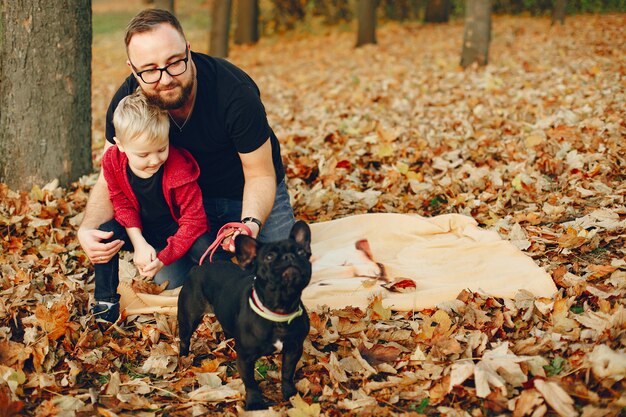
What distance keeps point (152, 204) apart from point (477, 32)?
937 centimetres

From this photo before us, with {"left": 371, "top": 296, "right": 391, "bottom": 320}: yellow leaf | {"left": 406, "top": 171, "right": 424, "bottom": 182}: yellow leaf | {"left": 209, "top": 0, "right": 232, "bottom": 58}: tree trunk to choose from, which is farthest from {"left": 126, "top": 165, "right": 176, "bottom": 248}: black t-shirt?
{"left": 209, "top": 0, "right": 232, "bottom": 58}: tree trunk

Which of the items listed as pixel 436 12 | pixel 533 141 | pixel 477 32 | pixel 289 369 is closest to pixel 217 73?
pixel 289 369

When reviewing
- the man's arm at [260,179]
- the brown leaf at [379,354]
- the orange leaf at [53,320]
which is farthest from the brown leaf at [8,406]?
the brown leaf at [379,354]

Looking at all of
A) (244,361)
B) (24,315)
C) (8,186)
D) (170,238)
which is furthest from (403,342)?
(8,186)

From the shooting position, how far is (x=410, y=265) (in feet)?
15.3

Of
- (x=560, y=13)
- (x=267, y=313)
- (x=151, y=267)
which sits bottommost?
(x=151, y=267)

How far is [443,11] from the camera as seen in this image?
20.6m

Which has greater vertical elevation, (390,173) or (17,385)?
(390,173)

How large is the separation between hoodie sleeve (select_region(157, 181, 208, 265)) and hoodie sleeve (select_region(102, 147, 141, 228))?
29cm

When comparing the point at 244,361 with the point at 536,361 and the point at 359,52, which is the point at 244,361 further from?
the point at 359,52

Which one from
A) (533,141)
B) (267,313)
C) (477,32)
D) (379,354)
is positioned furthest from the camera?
(477,32)

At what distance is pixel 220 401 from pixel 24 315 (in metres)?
1.60

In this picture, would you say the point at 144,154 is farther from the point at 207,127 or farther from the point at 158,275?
the point at 158,275

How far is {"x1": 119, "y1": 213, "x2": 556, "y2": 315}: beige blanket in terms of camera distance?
3.97 metres
